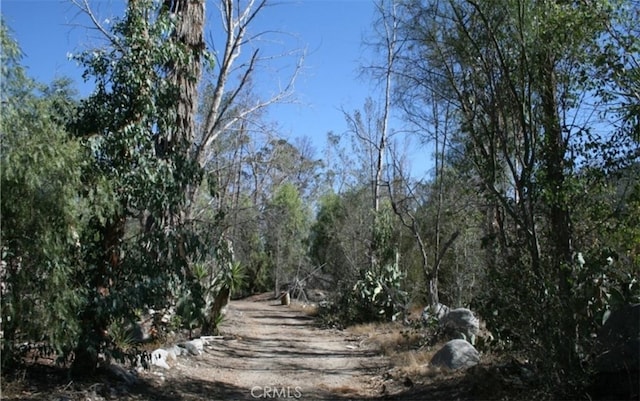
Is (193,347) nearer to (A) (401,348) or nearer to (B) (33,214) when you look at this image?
(A) (401,348)

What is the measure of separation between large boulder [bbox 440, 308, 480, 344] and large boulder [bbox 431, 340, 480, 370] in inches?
57.4

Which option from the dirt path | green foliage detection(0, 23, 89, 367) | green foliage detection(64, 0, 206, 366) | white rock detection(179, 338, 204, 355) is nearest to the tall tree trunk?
the dirt path

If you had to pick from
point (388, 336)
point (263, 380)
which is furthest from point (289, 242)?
point (263, 380)

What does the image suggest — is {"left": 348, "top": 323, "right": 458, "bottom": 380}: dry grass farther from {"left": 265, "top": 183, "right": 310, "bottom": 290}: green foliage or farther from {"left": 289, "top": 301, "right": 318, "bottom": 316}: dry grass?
{"left": 265, "top": 183, "right": 310, "bottom": 290}: green foliage

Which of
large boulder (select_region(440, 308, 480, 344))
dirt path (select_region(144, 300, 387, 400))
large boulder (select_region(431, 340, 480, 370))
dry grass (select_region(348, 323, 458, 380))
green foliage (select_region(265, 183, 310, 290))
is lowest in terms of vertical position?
dirt path (select_region(144, 300, 387, 400))

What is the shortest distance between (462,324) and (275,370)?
3.63 m

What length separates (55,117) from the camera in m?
6.66

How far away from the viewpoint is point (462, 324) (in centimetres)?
1079

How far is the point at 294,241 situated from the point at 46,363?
31.1 metres

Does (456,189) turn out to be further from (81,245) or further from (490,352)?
(81,245)

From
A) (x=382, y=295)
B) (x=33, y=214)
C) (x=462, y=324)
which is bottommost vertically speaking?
(x=462, y=324)

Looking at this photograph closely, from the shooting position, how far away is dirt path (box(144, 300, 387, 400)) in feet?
26.7

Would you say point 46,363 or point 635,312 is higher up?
point 635,312

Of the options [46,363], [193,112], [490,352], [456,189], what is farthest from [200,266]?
[456,189]
